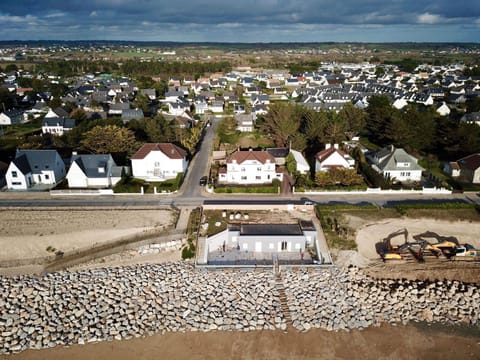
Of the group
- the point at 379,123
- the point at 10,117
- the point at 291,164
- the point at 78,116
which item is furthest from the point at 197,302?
the point at 10,117

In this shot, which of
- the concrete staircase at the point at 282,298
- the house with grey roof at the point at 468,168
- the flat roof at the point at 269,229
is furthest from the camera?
the house with grey roof at the point at 468,168

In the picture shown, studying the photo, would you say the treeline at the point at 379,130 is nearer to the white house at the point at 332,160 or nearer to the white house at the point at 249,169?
the white house at the point at 332,160

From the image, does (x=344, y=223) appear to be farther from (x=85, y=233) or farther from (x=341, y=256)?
(x=85, y=233)

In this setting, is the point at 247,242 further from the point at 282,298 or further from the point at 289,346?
the point at 289,346

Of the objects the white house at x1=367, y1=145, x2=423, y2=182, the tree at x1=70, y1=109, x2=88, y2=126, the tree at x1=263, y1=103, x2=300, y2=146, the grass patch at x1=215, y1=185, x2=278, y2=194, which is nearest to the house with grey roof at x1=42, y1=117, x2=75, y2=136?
the tree at x1=70, y1=109, x2=88, y2=126

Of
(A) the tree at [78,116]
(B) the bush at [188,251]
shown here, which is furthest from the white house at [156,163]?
(A) the tree at [78,116]
